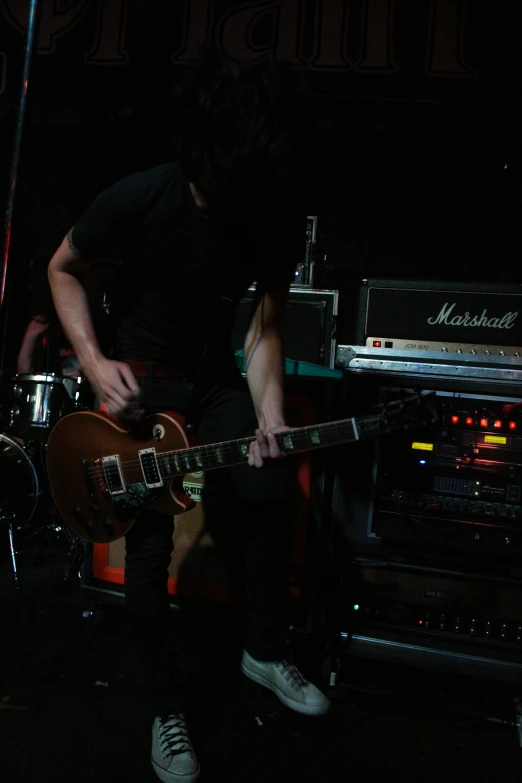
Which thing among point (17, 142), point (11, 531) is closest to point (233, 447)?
point (17, 142)

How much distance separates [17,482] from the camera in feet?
10.3

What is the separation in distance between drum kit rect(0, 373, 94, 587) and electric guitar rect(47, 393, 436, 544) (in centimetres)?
156

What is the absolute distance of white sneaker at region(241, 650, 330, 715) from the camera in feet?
4.95

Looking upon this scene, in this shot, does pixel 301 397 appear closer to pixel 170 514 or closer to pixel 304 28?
pixel 170 514

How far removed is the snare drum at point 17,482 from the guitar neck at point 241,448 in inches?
74.9

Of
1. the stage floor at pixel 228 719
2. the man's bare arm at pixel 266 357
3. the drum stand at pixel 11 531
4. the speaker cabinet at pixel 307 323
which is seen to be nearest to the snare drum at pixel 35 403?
the drum stand at pixel 11 531

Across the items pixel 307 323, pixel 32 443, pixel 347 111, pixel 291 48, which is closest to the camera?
pixel 307 323

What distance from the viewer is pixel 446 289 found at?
202 cm

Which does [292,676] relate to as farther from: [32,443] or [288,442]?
[32,443]

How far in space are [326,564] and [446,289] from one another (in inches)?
A: 41.0

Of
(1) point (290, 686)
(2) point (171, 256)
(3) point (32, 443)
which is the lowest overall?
(1) point (290, 686)

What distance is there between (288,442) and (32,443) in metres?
2.39

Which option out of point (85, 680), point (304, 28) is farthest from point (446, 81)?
point (85, 680)

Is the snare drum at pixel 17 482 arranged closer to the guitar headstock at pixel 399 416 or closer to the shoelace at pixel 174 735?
the shoelace at pixel 174 735
